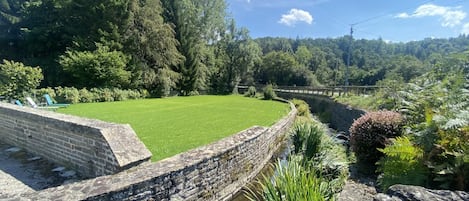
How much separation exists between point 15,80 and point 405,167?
1638 cm

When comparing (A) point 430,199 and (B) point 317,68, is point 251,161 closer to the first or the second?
(A) point 430,199

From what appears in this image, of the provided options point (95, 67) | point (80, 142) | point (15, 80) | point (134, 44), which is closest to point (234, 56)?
point (134, 44)

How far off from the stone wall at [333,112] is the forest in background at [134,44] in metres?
3.53

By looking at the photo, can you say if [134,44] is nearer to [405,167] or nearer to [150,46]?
[150,46]

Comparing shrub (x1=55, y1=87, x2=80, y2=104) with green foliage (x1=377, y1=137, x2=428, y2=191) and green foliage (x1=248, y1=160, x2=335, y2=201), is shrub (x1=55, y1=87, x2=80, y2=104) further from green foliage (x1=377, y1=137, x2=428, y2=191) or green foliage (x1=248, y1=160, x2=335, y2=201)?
green foliage (x1=377, y1=137, x2=428, y2=191)

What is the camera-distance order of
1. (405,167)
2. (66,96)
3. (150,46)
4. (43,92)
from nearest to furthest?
(405,167), (43,92), (66,96), (150,46)

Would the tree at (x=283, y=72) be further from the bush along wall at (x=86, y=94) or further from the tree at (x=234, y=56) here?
the bush along wall at (x=86, y=94)

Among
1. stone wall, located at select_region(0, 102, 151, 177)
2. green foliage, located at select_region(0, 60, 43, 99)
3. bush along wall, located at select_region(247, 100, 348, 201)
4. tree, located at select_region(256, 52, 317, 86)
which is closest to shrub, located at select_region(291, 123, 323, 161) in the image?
bush along wall, located at select_region(247, 100, 348, 201)

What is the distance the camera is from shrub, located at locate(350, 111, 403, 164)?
6.28 m

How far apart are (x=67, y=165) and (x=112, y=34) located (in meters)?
21.0

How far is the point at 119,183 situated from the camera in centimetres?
372

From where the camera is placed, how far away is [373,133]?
6359mm

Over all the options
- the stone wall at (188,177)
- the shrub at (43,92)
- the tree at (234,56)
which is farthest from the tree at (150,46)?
the stone wall at (188,177)

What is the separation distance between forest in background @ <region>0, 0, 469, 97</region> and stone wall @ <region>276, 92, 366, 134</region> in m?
3.53
